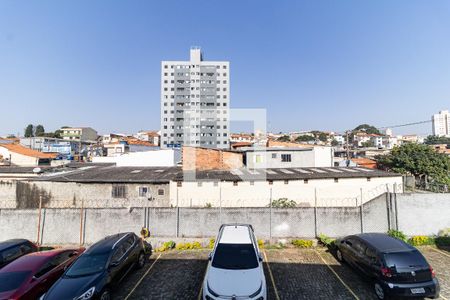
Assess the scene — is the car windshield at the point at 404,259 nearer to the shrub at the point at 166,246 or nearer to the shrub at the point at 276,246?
the shrub at the point at 276,246

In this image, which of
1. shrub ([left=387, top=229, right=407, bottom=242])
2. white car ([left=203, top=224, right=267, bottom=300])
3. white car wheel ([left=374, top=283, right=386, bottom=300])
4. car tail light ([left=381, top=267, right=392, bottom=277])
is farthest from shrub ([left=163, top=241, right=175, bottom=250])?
shrub ([left=387, top=229, right=407, bottom=242])

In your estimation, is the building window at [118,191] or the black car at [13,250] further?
the building window at [118,191]

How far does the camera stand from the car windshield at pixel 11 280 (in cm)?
712

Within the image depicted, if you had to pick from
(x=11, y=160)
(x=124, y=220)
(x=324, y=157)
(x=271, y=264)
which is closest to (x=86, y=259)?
(x=124, y=220)

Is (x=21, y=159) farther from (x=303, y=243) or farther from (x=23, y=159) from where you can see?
(x=303, y=243)

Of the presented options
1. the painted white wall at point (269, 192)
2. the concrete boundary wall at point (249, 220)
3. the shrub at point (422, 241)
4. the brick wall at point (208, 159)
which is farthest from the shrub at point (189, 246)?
the shrub at point (422, 241)

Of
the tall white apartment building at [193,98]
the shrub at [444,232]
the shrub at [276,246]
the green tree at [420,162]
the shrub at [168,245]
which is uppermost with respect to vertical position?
the tall white apartment building at [193,98]

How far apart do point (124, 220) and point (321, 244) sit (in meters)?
10.2

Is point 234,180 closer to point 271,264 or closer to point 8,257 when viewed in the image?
point 271,264

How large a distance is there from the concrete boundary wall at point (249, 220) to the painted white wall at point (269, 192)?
3.89 metres

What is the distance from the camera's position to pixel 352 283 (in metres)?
8.96

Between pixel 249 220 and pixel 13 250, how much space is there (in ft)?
33.2

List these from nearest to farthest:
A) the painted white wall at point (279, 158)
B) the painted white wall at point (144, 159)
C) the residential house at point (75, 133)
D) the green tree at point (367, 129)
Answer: the painted white wall at point (279, 158) → the painted white wall at point (144, 159) → the residential house at point (75, 133) → the green tree at point (367, 129)

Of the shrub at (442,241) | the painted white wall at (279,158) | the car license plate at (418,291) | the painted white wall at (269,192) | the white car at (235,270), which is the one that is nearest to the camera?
the white car at (235,270)
